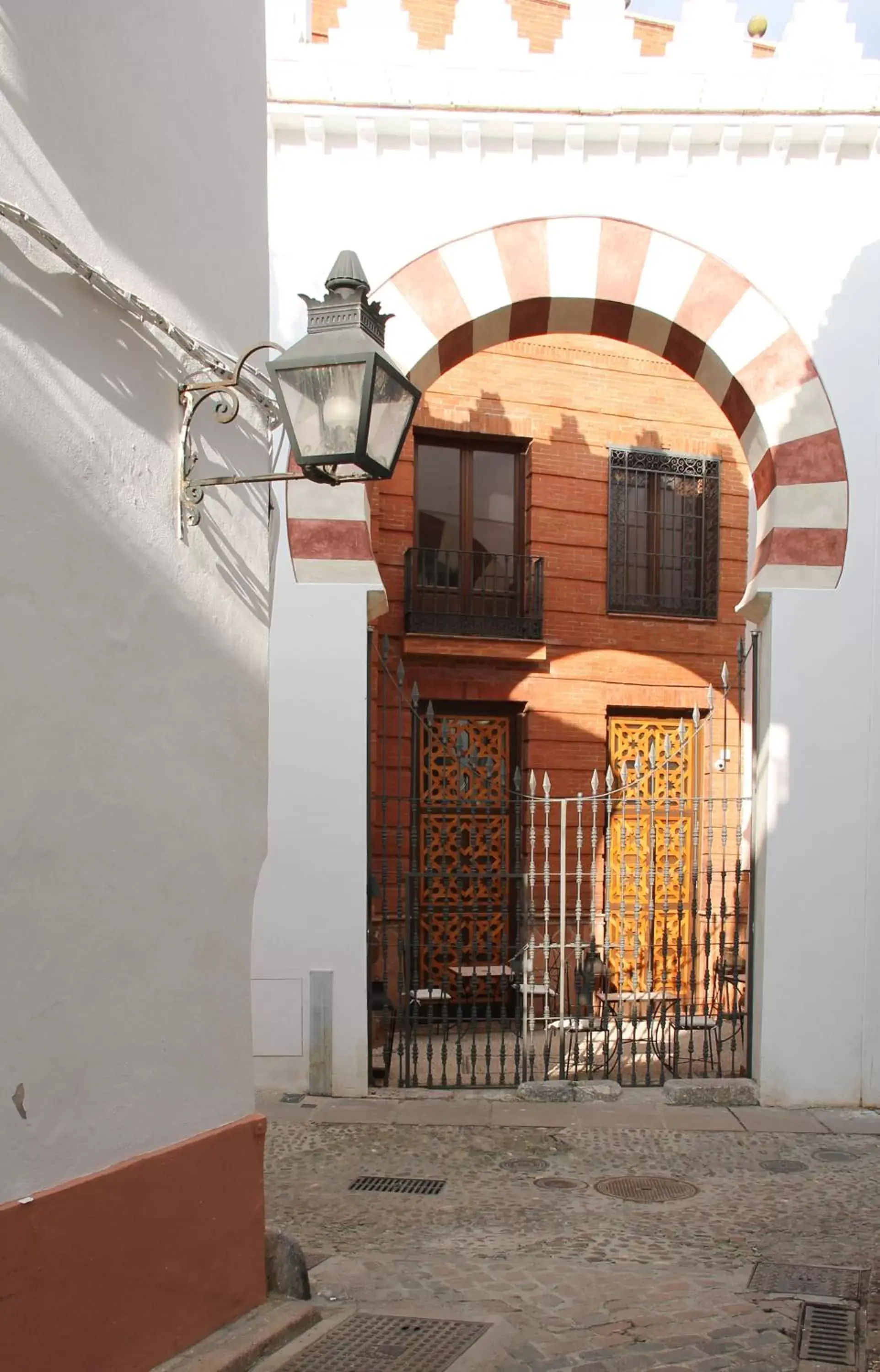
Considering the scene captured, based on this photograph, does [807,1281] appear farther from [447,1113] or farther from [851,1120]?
[447,1113]

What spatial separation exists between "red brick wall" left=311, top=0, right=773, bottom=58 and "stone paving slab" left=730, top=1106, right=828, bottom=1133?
9648 mm

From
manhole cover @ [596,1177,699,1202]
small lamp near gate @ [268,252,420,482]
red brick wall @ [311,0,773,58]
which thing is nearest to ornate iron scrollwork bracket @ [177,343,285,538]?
small lamp near gate @ [268,252,420,482]

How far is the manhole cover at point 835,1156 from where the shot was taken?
6.44 m

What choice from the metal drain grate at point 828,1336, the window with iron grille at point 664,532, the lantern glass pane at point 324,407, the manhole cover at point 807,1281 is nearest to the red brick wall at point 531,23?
the window with iron grille at point 664,532

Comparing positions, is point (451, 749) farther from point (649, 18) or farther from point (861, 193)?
point (649, 18)

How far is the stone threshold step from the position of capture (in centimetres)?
346

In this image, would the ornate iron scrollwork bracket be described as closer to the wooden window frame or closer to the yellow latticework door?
the yellow latticework door

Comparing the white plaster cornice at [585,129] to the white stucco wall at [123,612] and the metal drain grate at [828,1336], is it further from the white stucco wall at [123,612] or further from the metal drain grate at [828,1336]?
the metal drain grate at [828,1336]

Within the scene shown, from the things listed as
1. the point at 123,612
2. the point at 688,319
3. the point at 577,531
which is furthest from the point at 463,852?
the point at 123,612

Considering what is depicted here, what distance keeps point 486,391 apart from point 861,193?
14.4 feet

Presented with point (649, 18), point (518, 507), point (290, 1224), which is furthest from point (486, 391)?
point (290, 1224)

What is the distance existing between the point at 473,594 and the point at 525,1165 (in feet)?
20.7

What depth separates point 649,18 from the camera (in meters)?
12.6

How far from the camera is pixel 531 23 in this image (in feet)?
39.8
